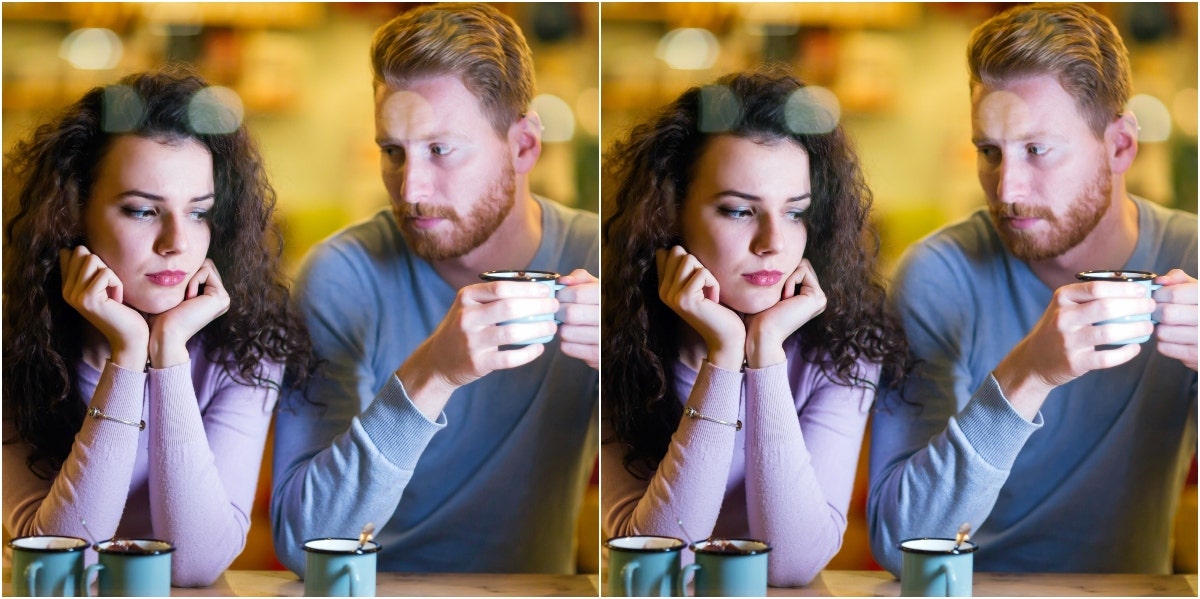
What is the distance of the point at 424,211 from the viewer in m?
1.72

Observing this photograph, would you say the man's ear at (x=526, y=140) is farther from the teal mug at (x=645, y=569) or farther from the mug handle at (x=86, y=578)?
the mug handle at (x=86, y=578)

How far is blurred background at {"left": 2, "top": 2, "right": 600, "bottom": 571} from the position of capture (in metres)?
1.71

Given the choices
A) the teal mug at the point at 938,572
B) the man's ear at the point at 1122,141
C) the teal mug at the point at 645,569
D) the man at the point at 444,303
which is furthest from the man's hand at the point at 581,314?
the man's ear at the point at 1122,141

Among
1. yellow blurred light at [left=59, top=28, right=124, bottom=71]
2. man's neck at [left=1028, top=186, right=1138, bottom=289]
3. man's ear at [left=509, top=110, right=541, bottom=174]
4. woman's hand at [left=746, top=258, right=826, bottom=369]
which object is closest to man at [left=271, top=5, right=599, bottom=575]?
man's ear at [left=509, top=110, right=541, bottom=174]

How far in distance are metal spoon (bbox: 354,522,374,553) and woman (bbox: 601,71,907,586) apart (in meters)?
0.31

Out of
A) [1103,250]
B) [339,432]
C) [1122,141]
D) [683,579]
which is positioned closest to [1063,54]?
[1122,141]

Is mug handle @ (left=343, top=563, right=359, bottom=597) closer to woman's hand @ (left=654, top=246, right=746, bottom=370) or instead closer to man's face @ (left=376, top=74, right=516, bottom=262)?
man's face @ (left=376, top=74, right=516, bottom=262)

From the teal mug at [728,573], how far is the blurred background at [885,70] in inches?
16.8

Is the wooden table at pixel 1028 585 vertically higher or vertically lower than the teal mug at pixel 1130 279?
Answer: lower

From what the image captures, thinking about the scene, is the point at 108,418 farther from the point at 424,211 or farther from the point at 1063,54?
the point at 1063,54

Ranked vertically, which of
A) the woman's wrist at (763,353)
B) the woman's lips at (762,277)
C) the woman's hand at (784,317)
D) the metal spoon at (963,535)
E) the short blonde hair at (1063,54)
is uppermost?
the short blonde hair at (1063,54)

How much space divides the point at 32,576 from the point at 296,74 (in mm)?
697

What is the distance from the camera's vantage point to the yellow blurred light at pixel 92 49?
5.59 feet

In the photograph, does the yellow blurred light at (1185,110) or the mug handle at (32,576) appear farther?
the yellow blurred light at (1185,110)
